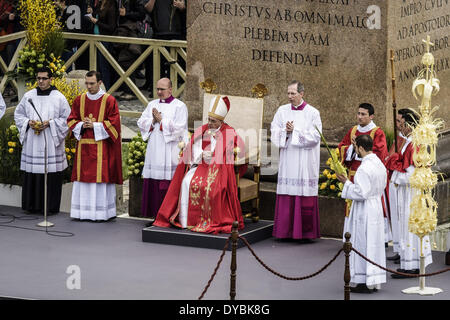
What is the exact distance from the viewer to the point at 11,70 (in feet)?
58.9

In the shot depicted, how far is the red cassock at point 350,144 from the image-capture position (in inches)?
517

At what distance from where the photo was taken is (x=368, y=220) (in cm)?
1167

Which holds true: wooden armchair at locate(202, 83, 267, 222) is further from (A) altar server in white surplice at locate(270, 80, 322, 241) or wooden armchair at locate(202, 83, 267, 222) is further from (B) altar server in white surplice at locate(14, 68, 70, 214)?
(B) altar server in white surplice at locate(14, 68, 70, 214)

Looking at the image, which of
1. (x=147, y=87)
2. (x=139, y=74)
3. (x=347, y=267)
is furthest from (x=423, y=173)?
(x=139, y=74)

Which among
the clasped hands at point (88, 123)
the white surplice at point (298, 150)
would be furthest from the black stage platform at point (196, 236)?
the clasped hands at point (88, 123)

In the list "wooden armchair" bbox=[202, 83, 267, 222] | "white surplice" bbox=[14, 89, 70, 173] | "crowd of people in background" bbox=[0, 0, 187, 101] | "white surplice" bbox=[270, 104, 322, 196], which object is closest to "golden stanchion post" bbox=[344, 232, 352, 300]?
"white surplice" bbox=[270, 104, 322, 196]

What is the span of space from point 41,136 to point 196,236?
282 cm

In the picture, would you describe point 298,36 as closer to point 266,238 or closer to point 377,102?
point 377,102

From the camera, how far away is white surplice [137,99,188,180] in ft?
47.8

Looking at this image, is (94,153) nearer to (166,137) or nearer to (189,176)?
(166,137)

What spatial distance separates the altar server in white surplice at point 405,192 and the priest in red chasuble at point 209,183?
2086 mm

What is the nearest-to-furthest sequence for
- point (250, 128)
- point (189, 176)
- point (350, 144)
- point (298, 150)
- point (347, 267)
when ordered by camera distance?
point (347, 267) < point (350, 144) < point (298, 150) < point (189, 176) < point (250, 128)
